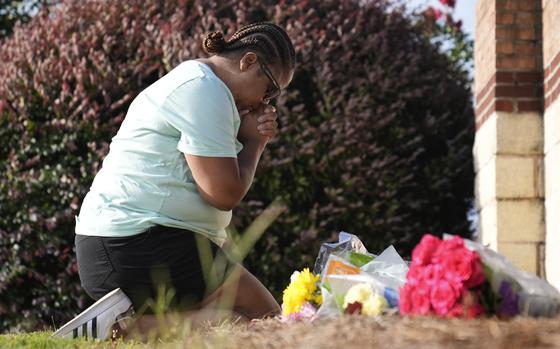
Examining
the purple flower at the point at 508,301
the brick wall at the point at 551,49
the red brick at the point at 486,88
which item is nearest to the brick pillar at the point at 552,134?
the brick wall at the point at 551,49

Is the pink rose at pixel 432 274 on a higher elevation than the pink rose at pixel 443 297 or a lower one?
higher

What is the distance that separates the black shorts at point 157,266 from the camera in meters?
3.92

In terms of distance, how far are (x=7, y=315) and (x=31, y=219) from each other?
2.12 feet

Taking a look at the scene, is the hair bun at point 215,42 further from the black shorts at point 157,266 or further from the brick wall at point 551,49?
the brick wall at point 551,49

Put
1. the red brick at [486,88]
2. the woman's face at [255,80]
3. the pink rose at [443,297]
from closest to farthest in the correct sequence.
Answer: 1. the pink rose at [443,297]
2. the woman's face at [255,80]
3. the red brick at [486,88]

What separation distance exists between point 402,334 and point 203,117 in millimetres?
1488

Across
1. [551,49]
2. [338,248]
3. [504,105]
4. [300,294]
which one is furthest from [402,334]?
[504,105]

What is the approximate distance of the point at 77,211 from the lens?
593cm

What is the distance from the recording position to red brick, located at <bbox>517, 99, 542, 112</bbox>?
18.4 ft

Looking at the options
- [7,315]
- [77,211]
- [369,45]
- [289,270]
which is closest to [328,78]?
[369,45]

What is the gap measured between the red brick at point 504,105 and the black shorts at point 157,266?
2.35 metres

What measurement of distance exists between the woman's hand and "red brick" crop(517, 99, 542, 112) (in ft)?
6.75

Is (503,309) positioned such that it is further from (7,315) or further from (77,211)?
(7,315)

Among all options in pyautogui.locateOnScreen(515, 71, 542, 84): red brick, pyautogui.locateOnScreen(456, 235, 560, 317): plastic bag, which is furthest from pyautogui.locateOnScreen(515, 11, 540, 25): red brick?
pyautogui.locateOnScreen(456, 235, 560, 317): plastic bag
